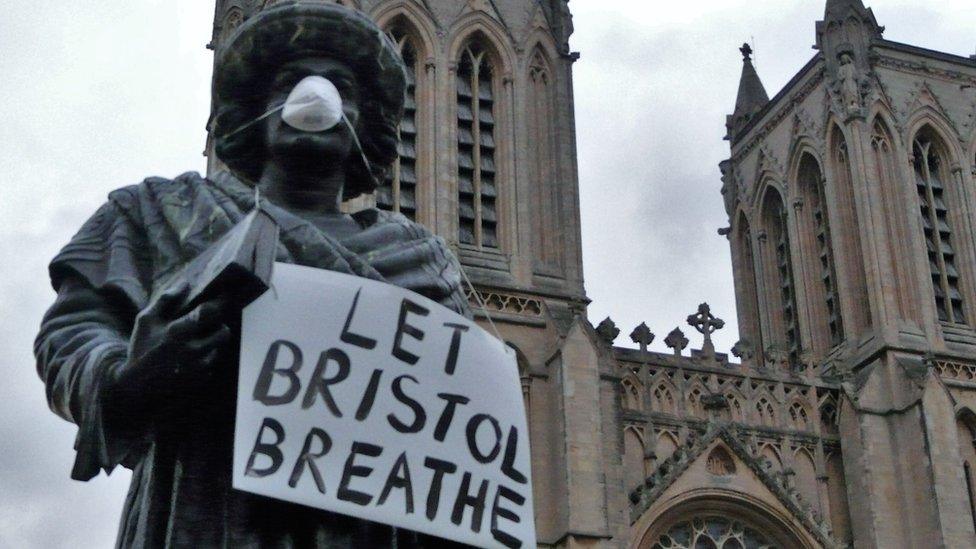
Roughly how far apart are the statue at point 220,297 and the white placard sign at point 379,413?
0.06 meters

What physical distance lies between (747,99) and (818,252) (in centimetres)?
455

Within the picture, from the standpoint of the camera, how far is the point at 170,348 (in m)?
1.64

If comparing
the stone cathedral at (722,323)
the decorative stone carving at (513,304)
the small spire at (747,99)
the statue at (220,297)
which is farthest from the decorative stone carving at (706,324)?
the statue at (220,297)

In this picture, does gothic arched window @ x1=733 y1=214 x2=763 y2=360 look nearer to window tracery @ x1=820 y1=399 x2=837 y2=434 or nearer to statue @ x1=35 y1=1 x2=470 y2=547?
window tracery @ x1=820 y1=399 x2=837 y2=434

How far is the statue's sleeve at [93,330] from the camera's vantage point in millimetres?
1725

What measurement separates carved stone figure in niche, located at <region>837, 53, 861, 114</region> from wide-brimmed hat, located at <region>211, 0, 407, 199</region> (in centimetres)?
2256

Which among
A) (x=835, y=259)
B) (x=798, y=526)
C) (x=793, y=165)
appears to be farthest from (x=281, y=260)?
(x=793, y=165)

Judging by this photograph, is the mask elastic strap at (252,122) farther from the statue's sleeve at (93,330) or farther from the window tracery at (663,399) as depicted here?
the window tracery at (663,399)

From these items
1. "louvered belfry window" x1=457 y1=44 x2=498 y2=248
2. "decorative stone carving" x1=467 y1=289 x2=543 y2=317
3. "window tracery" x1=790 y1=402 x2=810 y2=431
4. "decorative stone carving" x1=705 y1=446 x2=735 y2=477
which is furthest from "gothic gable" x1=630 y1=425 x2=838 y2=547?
"louvered belfry window" x1=457 y1=44 x2=498 y2=248

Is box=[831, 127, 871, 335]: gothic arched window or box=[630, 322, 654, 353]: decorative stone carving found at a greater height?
box=[831, 127, 871, 335]: gothic arched window

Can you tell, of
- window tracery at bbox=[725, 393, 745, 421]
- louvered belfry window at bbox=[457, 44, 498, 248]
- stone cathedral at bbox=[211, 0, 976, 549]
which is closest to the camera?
stone cathedral at bbox=[211, 0, 976, 549]

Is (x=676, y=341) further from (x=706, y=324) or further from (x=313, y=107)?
(x=313, y=107)

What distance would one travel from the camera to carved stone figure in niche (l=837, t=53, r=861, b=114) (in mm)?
23984

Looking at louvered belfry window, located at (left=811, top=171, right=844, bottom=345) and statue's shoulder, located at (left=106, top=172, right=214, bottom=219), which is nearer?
statue's shoulder, located at (left=106, top=172, right=214, bottom=219)
